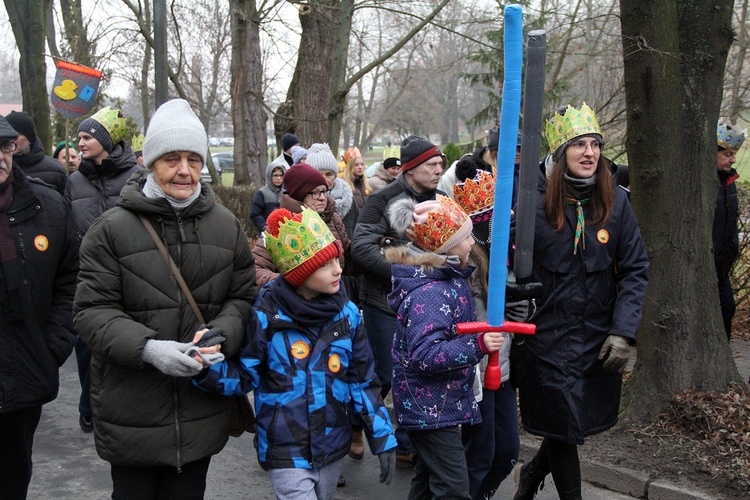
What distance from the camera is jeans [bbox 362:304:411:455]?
17.6 feet

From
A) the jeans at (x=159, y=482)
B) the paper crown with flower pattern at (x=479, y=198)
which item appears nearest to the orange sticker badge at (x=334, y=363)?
the jeans at (x=159, y=482)

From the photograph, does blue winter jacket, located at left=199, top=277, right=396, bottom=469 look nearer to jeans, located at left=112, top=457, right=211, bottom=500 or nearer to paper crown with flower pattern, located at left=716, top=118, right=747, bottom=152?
jeans, located at left=112, top=457, right=211, bottom=500

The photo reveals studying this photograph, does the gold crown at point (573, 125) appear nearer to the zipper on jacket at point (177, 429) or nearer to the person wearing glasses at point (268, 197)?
the zipper on jacket at point (177, 429)

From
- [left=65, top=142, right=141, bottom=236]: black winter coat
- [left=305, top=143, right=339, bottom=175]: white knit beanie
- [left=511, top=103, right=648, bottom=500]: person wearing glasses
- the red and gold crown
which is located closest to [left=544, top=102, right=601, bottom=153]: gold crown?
[left=511, top=103, right=648, bottom=500]: person wearing glasses

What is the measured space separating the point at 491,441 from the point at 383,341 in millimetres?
1507

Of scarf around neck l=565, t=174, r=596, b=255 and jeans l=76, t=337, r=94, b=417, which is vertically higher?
scarf around neck l=565, t=174, r=596, b=255

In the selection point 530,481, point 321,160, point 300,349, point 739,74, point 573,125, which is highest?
point 739,74

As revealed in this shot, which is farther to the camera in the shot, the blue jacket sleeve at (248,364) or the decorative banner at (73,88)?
the decorative banner at (73,88)

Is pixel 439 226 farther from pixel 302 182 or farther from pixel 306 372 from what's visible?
pixel 302 182

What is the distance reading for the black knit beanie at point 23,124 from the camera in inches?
242

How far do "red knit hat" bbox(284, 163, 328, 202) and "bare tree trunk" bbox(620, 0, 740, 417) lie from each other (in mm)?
2125

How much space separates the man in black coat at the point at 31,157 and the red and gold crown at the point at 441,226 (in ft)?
12.0

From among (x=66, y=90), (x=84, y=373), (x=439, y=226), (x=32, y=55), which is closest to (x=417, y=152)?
(x=439, y=226)

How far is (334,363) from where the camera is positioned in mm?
3420
